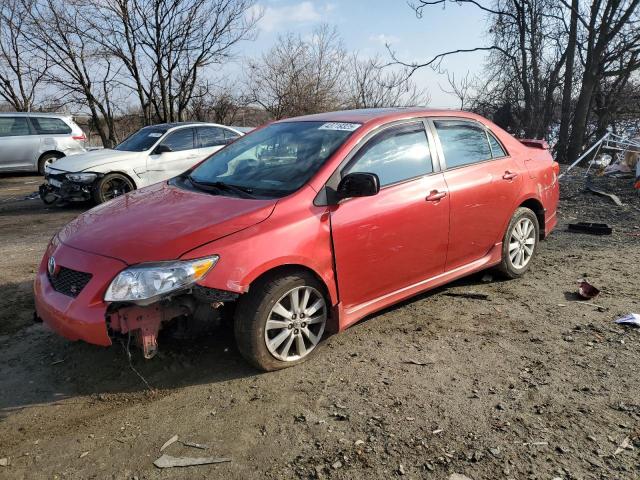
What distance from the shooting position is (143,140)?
30.6ft

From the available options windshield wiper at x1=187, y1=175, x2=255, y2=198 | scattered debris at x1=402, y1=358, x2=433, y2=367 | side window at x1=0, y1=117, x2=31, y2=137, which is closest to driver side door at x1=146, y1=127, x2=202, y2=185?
windshield wiper at x1=187, y1=175, x2=255, y2=198

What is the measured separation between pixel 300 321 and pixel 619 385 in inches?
80.0

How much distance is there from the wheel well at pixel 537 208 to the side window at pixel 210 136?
21.4 feet

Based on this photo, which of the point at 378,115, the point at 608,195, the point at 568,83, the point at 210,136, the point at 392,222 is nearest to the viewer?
the point at 392,222

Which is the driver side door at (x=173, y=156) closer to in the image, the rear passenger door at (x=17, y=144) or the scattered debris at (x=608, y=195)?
the rear passenger door at (x=17, y=144)

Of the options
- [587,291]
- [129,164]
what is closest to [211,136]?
[129,164]

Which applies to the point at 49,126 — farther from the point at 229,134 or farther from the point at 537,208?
the point at 537,208

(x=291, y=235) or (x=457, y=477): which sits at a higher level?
(x=291, y=235)

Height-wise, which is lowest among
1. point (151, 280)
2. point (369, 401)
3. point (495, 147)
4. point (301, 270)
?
point (369, 401)

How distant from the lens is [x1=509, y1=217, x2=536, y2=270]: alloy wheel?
4.81m

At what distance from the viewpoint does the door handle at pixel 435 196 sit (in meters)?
3.85

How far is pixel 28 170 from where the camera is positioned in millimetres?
Answer: 14133

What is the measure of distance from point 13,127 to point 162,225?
13.5 metres

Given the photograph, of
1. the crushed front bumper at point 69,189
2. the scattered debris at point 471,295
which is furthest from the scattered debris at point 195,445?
the crushed front bumper at point 69,189
